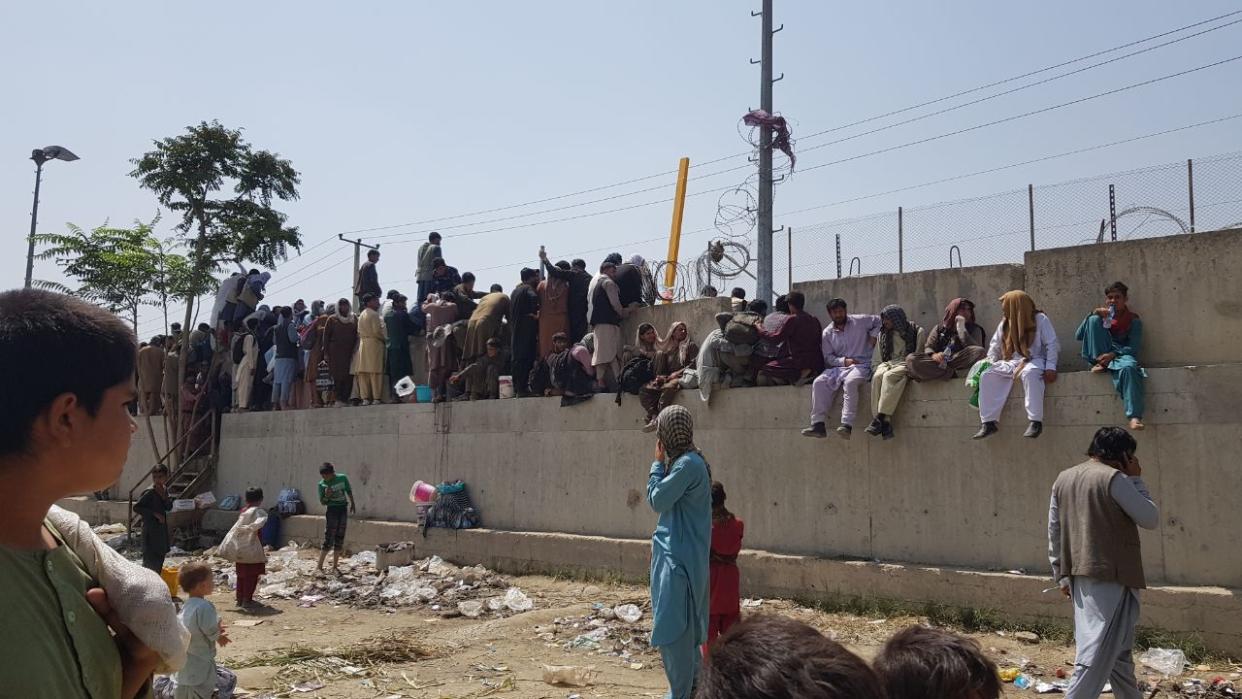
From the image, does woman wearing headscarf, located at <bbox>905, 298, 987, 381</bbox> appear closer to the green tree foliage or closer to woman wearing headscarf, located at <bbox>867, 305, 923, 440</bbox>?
woman wearing headscarf, located at <bbox>867, 305, 923, 440</bbox>

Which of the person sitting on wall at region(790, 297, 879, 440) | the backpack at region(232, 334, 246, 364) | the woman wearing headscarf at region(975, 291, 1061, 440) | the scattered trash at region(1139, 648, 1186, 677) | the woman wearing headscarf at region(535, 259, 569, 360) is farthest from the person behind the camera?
the backpack at region(232, 334, 246, 364)

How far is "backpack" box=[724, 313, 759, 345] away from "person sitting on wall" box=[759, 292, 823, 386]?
0.75ft

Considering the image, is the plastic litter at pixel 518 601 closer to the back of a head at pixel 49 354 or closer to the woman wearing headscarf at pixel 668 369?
the woman wearing headscarf at pixel 668 369

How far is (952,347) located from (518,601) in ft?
17.3

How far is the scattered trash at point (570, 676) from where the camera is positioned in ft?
24.0

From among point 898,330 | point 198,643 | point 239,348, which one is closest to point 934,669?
point 198,643

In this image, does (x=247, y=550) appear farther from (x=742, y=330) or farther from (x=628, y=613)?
(x=742, y=330)

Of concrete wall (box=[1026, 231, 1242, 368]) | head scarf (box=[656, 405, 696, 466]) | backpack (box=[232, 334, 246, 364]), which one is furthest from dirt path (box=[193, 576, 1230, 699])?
backpack (box=[232, 334, 246, 364])

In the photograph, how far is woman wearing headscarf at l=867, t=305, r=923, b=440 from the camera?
358 inches

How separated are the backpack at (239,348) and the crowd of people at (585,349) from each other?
40 mm

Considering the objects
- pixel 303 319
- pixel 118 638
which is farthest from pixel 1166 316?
pixel 303 319

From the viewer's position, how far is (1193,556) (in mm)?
7559

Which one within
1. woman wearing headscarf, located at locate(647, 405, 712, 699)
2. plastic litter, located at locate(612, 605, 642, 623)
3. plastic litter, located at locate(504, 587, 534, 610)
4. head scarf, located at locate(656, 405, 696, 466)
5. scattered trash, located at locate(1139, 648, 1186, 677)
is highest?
head scarf, located at locate(656, 405, 696, 466)

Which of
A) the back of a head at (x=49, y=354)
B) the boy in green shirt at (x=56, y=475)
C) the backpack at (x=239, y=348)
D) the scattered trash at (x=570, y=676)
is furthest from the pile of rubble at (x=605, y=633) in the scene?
the backpack at (x=239, y=348)
